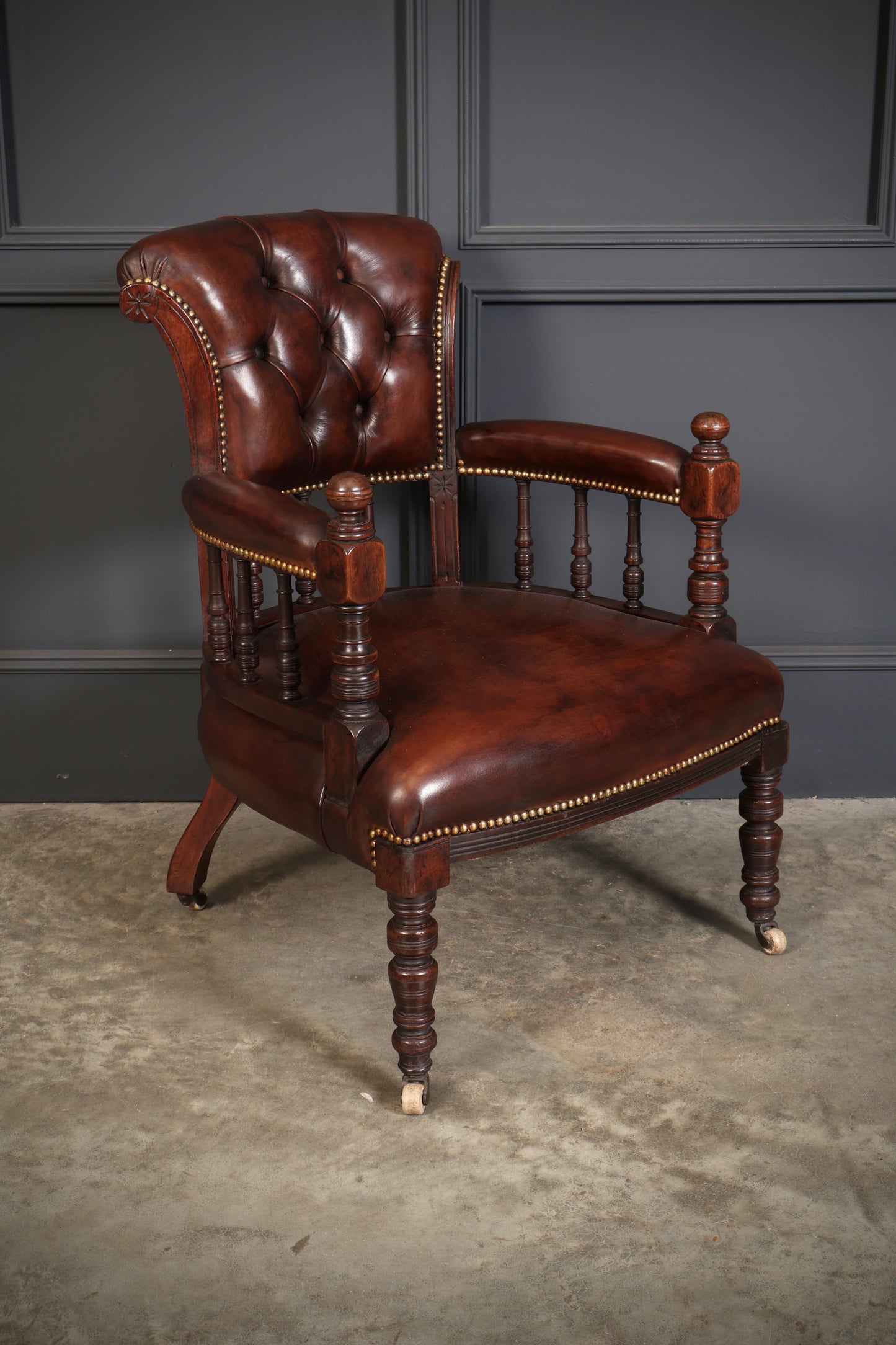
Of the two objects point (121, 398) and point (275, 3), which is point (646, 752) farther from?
point (275, 3)

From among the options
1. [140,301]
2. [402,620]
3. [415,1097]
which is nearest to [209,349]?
[140,301]

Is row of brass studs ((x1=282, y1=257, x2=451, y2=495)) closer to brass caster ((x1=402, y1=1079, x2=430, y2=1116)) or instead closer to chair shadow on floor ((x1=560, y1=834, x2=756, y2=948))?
chair shadow on floor ((x1=560, y1=834, x2=756, y2=948))

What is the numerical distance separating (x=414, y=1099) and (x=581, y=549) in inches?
36.3

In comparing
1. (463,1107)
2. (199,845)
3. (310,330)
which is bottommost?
(463,1107)

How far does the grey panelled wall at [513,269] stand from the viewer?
2350 mm

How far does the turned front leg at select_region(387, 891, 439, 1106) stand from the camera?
5.11 feet

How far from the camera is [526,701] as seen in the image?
1.60 m

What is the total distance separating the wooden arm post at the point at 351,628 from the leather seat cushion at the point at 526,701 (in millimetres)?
30

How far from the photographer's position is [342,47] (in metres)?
2.35

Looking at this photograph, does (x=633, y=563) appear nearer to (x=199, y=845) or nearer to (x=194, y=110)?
(x=199, y=845)

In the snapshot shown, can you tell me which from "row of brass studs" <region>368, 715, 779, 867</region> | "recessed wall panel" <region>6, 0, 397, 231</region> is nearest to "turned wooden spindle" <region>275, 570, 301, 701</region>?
"row of brass studs" <region>368, 715, 779, 867</region>

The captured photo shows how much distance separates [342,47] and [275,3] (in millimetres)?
145

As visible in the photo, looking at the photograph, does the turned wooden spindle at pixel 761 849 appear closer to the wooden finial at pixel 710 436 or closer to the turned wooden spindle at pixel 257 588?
the wooden finial at pixel 710 436

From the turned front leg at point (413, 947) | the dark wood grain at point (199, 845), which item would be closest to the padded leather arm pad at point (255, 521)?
the turned front leg at point (413, 947)
